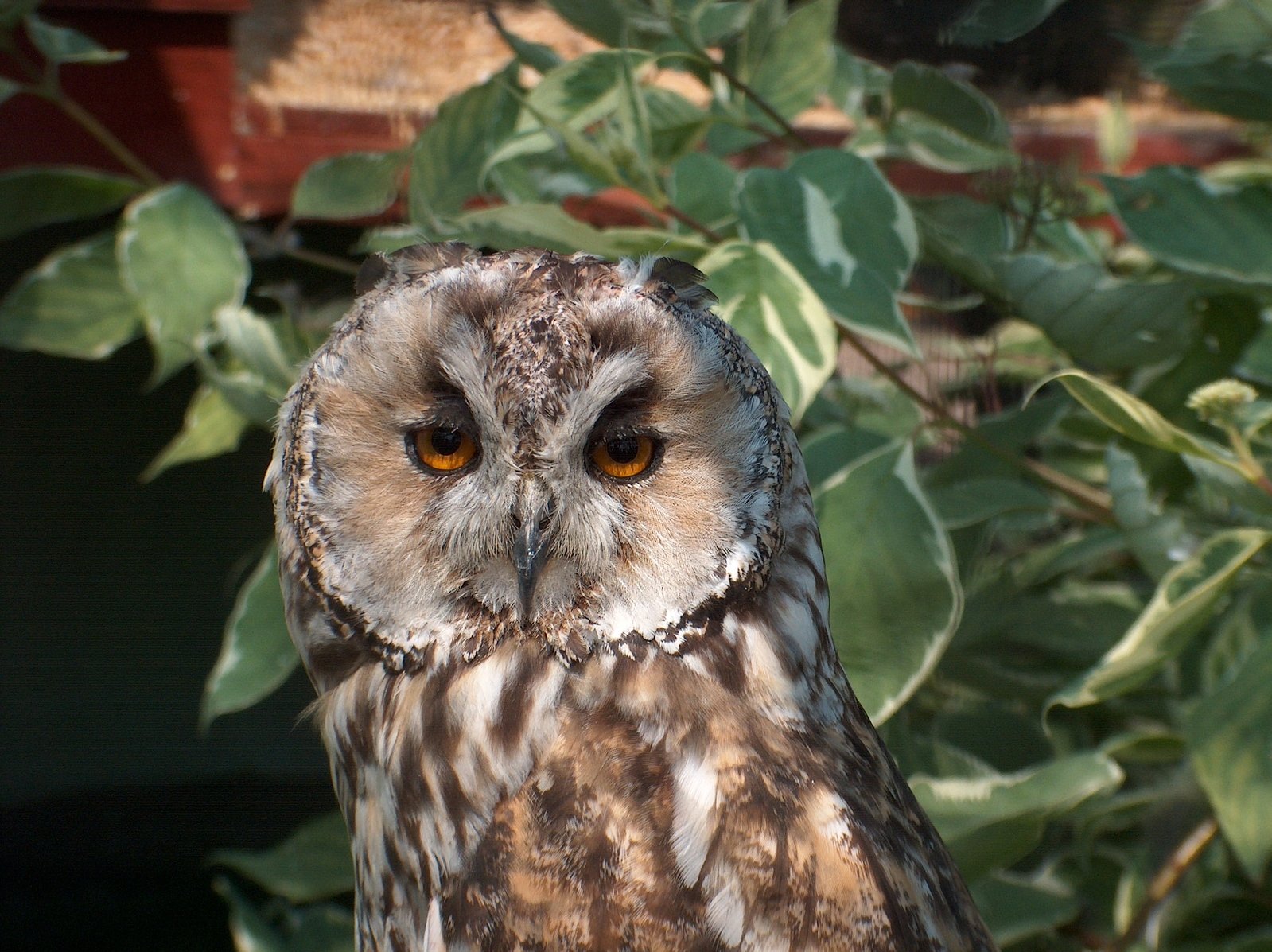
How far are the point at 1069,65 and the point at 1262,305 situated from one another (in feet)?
1.19

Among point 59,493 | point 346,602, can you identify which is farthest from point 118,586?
point 346,602

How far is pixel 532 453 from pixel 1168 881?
40.7 inches

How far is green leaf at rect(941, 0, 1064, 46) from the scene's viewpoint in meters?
1.09

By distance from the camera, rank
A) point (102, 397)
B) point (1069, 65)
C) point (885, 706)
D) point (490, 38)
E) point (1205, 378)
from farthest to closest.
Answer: point (102, 397) < point (490, 38) < point (1205, 378) < point (1069, 65) < point (885, 706)

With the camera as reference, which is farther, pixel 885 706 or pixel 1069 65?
pixel 1069 65

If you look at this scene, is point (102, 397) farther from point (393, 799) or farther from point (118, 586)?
point (393, 799)

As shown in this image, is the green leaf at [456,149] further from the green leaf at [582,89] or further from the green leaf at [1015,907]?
the green leaf at [1015,907]

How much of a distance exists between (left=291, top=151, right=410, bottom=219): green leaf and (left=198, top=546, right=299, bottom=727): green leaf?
513 mm

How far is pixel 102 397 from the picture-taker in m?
2.90

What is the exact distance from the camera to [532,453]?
2.68 feet

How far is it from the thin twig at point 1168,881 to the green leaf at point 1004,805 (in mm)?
349

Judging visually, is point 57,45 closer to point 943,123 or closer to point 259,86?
point 259,86

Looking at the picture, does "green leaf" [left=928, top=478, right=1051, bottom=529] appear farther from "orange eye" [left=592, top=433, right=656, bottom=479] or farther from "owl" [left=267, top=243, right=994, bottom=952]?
"orange eye" [left=592, top=433, right=656, bottom=479]

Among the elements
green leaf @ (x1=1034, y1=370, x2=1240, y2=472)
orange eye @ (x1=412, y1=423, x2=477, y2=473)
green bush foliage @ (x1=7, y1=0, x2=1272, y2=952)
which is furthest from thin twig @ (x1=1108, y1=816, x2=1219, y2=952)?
orange eye @ (x1=412, y1=423, x2=477, y2=473)
